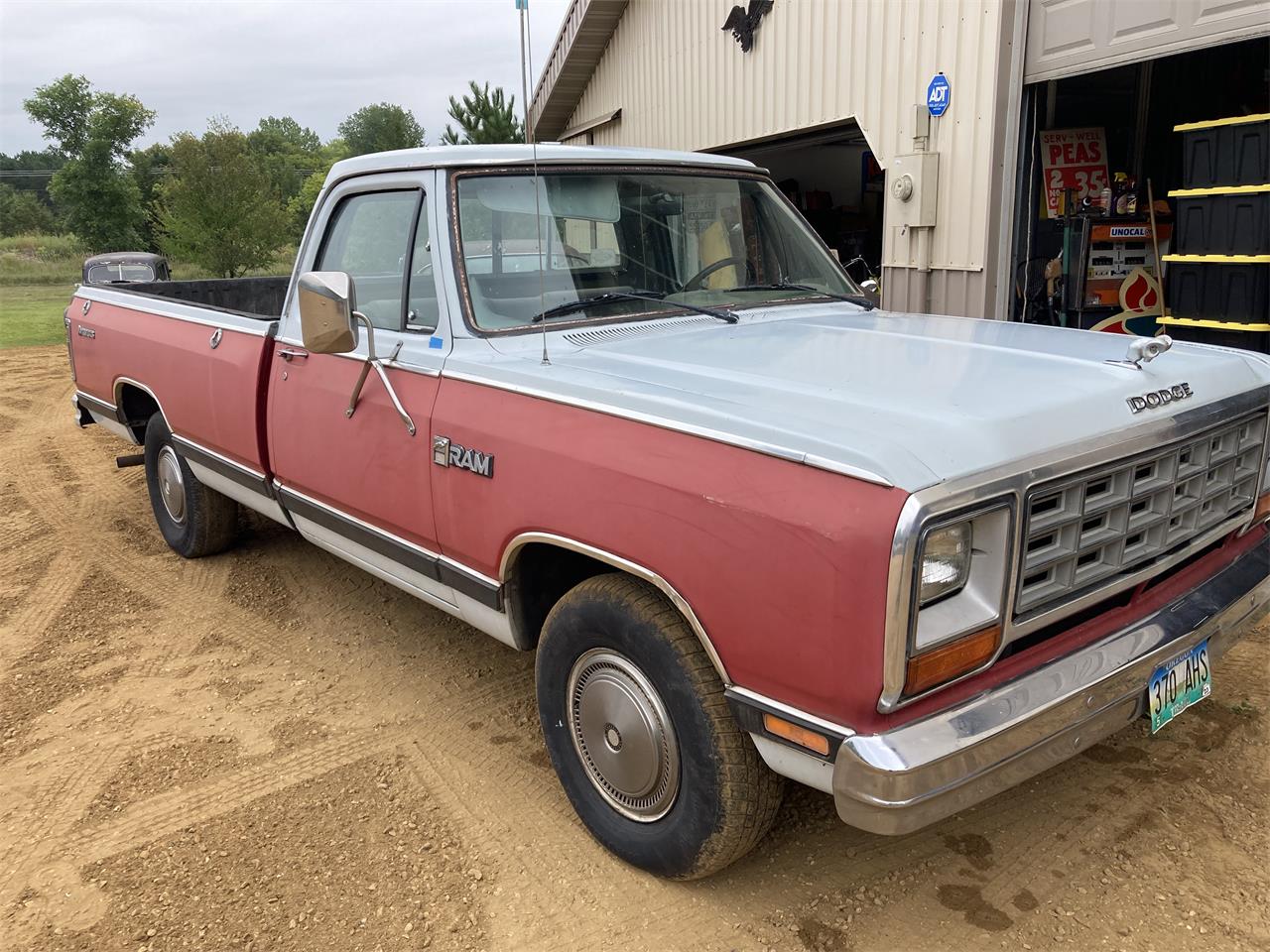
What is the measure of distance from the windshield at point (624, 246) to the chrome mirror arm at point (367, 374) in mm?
346

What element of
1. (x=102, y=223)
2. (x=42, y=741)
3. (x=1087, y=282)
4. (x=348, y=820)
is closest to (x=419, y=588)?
(x=348, y=820)

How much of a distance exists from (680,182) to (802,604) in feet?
7.20

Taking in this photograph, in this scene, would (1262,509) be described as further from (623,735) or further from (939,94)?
(939,94)

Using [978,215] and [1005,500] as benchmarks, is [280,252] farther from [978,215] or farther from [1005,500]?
[1005,500]

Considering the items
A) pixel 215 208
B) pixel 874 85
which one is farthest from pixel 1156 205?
pixel 215 208

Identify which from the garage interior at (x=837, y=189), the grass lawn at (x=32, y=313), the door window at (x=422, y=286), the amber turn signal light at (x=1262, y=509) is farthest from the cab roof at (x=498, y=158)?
the grass lawn at (x=32, y=313)

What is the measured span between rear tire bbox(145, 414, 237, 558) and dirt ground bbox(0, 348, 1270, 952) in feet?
3.17

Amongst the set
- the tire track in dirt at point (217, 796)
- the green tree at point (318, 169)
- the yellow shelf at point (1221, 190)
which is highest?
the green tree at point (318, 169)

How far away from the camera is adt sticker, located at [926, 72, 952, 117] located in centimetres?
693

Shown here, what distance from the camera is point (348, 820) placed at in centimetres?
296

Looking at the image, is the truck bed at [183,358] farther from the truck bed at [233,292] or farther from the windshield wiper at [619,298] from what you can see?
the windshield wiper at [619,298]

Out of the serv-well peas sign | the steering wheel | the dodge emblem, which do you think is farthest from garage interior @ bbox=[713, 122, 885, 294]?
the dodge emblem

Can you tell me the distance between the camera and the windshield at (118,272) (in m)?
12.1

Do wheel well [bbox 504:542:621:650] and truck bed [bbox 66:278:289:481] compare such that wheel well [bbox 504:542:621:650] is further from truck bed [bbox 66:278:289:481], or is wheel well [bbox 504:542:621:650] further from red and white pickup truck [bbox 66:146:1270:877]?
truck bed [bbox 66:278:289:481]
